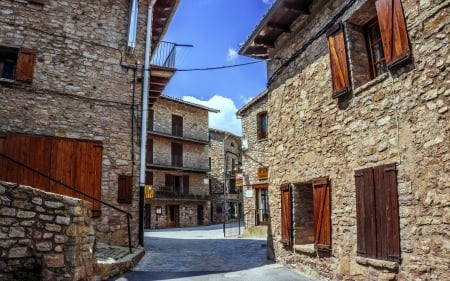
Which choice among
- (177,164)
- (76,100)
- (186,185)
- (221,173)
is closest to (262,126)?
(76,100)

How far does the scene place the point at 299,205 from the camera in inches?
328

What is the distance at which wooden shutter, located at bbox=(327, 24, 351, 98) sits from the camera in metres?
6.69

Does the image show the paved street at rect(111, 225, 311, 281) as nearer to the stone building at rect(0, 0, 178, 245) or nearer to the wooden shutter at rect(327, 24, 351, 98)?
the stone building at rect(0, 0, 178, 245)

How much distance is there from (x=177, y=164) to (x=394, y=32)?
2616 centimetres

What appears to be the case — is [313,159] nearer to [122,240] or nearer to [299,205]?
[299,205]

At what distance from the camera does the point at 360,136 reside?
629 cm

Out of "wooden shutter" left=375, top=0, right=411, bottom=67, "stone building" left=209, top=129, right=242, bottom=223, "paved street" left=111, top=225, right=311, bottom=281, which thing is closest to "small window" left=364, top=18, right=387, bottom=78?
"wooden shutter" left=375, top=0, right=411, bottom=67

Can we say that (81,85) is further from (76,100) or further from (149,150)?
(149,150)

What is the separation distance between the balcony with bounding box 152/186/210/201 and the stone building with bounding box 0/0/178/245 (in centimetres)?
1896

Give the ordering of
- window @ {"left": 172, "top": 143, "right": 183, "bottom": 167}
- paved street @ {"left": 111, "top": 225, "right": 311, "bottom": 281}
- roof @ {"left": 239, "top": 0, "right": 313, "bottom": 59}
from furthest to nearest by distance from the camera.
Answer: window @ {"left": 172, "top": 143, "right": 183, "bottom": 167}
roof @ {"left": 239, "top": 0, "right": 313, "bottom": 59}
paved street @ {"left": 111, "top": 225, "right": 311, "bottom": 281}

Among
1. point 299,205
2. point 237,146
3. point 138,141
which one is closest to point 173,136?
point 237,146

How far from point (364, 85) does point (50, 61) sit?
23.6ft

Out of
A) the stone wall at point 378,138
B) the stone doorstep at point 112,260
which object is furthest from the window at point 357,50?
the stone doorstep at point 112,260

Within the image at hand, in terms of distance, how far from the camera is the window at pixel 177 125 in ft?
101
